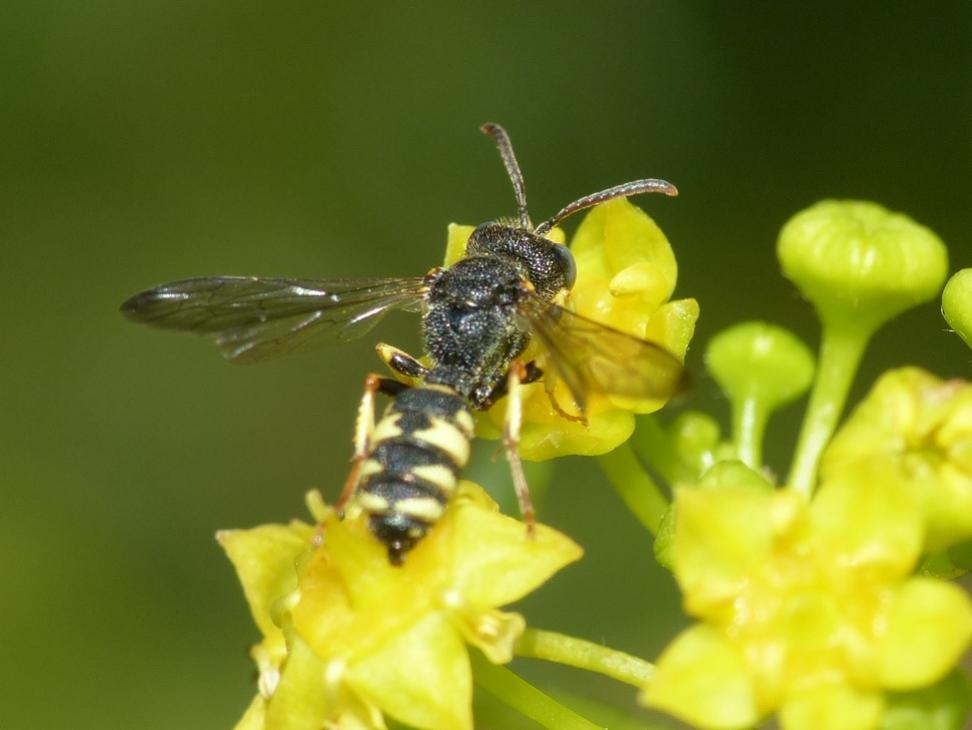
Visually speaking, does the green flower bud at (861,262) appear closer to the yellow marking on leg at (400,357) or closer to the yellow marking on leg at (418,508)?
the yellow marking on leg at (400,357)

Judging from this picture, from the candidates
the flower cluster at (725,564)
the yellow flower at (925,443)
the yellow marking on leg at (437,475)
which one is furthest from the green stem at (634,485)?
the yellow flower at (925,443)

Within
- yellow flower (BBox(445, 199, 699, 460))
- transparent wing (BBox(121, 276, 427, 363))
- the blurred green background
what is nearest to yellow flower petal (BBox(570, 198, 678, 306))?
yellow flower (BBox(445, 199, 699, 460))

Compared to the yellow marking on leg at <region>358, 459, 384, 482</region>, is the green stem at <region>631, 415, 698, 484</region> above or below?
below

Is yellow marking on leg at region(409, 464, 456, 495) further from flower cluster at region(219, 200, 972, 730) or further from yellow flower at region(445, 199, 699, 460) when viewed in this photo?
yellow flower at region(445, 199, 699, 460)

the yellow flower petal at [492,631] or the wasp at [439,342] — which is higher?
the wasp at [439,342]

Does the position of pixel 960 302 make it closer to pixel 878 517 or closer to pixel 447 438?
pixel 878 517

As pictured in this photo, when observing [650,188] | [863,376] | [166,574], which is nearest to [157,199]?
[166,574]

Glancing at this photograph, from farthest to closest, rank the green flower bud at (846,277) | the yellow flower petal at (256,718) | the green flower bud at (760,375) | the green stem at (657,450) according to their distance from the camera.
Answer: the green flower bud at (760,375), the green stem at (657,450), the green flower bud at (846,277), the yellow flower petal at (256,718)
